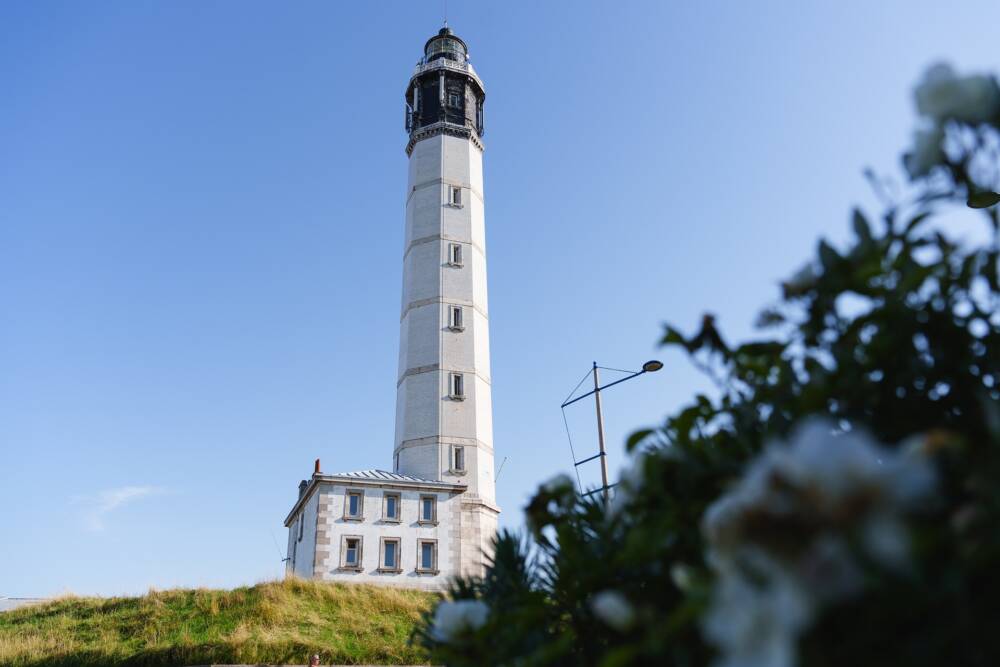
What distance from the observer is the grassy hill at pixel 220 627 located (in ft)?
63.9

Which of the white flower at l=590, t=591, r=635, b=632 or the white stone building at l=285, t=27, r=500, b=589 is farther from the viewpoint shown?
the white stone building at l=285, t=27, r=500, b=589

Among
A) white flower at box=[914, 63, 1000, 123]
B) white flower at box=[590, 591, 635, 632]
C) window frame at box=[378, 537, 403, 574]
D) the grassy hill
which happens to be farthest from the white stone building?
white flower at box=[914, 63, 1000, 123]

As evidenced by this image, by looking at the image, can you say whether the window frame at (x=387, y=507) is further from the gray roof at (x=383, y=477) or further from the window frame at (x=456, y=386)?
the window frame at (x=456, y=386)

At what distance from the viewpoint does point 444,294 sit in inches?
1489

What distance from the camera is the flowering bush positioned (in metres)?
1.06

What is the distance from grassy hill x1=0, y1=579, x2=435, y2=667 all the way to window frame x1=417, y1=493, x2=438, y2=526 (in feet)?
18.1

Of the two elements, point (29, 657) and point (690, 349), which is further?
point (29, 657)

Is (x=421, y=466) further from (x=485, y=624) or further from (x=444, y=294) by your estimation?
(x=485, y=624)

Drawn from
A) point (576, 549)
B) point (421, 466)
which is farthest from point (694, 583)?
point (421, 466)

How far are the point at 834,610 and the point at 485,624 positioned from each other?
102 centimetres

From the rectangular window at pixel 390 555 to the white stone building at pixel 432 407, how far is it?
0.15ft

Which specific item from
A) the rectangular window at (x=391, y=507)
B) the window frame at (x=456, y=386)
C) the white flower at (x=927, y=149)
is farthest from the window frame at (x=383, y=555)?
the white flower at (x=927, y=149)

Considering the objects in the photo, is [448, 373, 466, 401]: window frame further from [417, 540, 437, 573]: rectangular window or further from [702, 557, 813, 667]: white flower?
[702, 557, 813, 667]: white flower

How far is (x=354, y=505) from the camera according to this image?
3269 centimetres
